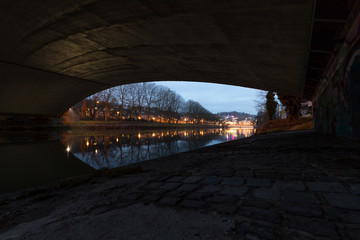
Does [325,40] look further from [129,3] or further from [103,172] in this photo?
[103,172]

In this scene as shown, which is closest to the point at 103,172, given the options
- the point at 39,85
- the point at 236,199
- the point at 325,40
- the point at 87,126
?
the point at 236,199

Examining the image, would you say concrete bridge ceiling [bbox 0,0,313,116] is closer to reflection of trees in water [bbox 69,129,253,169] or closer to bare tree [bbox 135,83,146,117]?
reflection of trees in water [bbox 69,129,253,169]

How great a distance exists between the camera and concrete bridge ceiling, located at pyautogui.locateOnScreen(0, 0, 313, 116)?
6901mm

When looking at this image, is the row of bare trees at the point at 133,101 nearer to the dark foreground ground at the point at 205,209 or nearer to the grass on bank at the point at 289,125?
the grass on bank at the point at 289,125

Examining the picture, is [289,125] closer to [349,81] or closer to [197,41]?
[349,81]

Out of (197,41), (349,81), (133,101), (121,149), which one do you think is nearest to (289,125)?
(349,81)

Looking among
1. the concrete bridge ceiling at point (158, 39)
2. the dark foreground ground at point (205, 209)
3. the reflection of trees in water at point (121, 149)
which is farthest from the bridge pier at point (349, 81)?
the reflection of trees in water at point (121, 149)

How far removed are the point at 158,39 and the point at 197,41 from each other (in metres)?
2.02

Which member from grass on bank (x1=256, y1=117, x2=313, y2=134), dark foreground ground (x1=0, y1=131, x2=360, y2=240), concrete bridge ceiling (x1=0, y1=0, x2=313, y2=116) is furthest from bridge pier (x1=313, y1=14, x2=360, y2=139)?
grass on bank (x1=256, y1=117, x2=313, y2=134)

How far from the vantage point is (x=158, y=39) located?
32.9 ft

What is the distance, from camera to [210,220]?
197 cm

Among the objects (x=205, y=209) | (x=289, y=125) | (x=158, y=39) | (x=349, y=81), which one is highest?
(x=158, y=39)

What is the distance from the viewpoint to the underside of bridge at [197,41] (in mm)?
6340

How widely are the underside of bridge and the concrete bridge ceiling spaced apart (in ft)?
0.13
